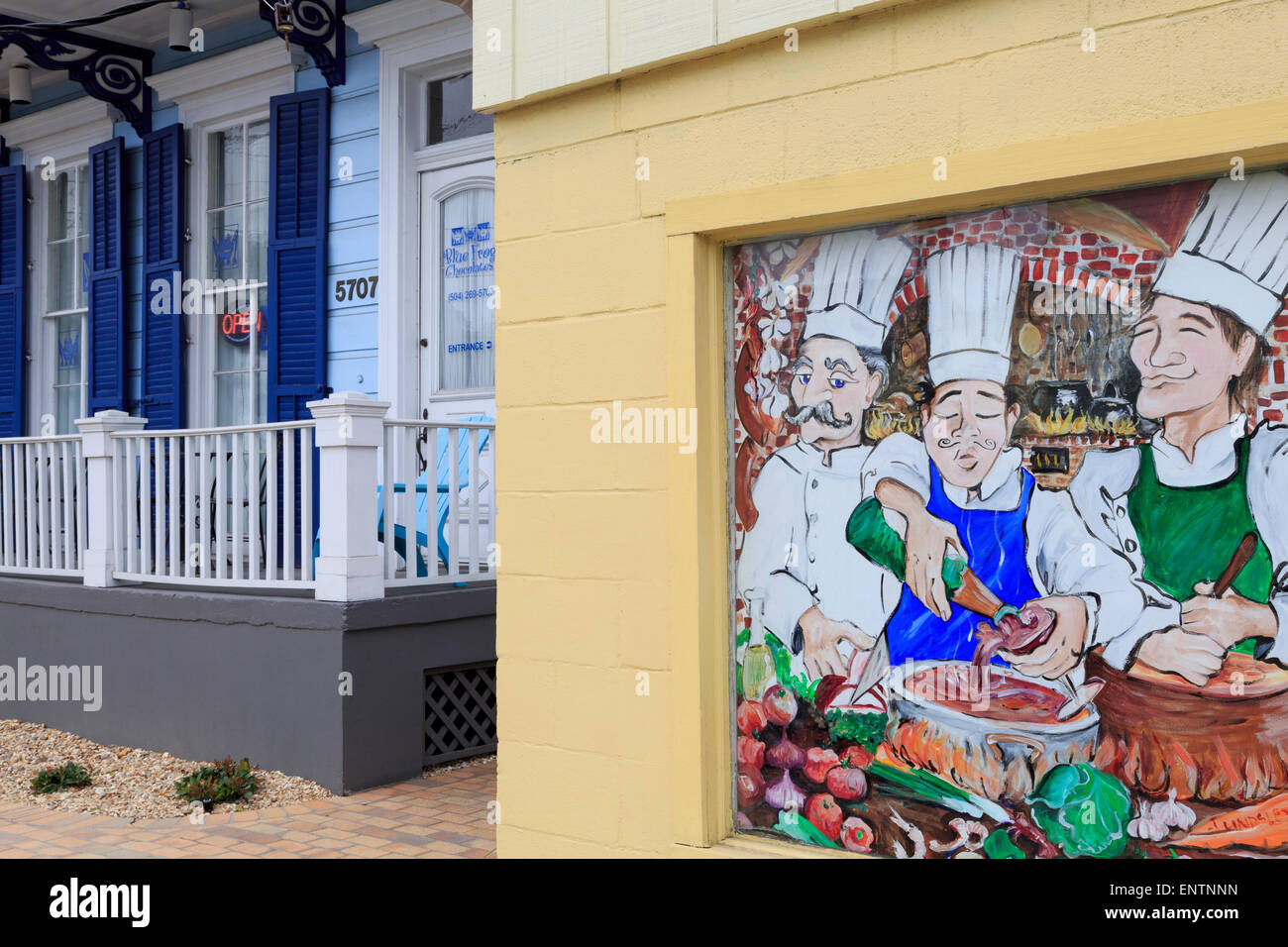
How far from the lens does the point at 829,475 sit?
3350mm

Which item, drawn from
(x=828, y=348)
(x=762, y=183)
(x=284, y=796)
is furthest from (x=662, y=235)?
(x=284, y=796)

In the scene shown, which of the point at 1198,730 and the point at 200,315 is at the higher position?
the point at 200,315

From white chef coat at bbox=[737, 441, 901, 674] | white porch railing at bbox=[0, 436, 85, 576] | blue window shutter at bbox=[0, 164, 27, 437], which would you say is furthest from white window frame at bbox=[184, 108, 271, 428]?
white chef coat at bbox=[737, 441, 901, 674]

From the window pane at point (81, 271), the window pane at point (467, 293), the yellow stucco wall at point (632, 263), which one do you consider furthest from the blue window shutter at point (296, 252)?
the yellow stucco wall at point (632, 263)

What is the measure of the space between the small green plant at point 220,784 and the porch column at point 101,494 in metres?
1.77

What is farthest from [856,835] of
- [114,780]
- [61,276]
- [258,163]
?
[61,276]

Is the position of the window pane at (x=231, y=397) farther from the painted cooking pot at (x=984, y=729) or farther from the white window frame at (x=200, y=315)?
the painted cooking pot at (x=984, y=729)

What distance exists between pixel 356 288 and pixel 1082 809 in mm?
6348

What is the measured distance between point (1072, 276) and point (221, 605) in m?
4.76

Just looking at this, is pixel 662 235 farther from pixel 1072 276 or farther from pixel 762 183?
pixel 1072 276

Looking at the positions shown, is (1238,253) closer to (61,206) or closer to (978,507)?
(978,507)

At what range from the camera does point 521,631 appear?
12.7 ft

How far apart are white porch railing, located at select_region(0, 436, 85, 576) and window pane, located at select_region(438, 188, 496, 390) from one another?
7.61 ft

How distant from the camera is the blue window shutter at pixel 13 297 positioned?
10.7 m
